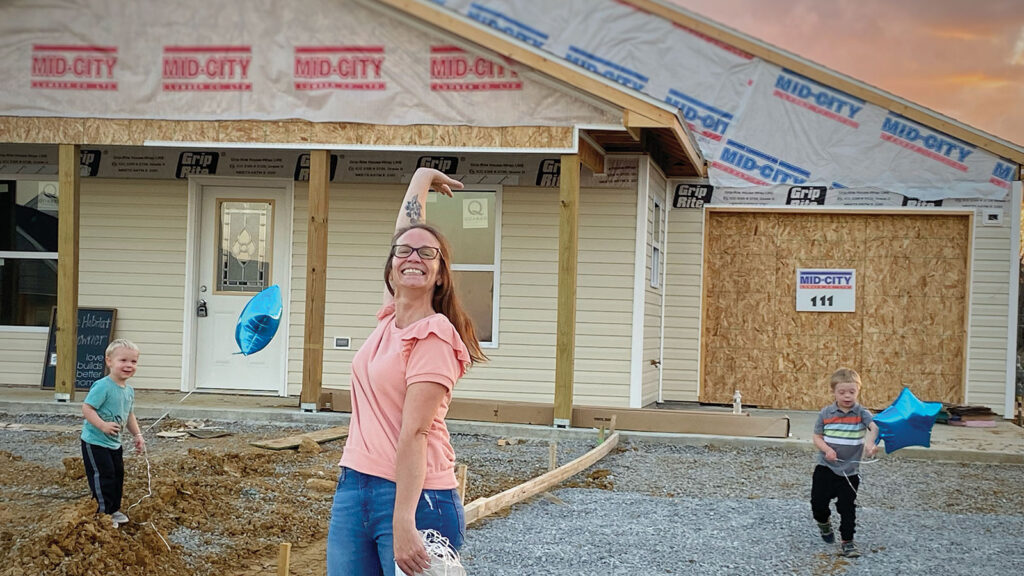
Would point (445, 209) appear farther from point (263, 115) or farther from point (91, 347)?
point (91, 347)

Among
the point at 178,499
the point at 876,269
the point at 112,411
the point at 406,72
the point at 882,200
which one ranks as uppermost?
the point at 406,72

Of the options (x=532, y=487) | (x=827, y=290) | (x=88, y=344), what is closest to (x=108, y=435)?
(x=532, y=487)

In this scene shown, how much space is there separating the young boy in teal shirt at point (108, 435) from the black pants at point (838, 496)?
13.5 ft

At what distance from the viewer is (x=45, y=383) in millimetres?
13039

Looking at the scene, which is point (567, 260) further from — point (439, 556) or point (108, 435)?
point (439, 556)

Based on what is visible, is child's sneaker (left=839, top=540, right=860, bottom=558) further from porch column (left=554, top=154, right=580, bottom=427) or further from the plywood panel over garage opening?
the plywood panel over garage opening

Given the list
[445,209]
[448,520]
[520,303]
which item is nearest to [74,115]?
[445,209]

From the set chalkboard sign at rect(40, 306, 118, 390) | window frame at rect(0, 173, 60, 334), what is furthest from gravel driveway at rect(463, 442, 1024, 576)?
window frame at rect(0, 173, 60, 334)

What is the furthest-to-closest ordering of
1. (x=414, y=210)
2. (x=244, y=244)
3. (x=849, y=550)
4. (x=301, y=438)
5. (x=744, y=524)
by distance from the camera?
(x=244, y=244)
(x=301, y=438)
(x=744, y=524)
(x=849, y=550)
(x=414, y=210)

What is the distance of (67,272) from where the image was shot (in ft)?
36.3

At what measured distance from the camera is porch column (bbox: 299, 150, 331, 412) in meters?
10.9

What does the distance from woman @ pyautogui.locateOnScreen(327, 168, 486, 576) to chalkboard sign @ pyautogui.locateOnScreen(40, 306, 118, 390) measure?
36.0ft

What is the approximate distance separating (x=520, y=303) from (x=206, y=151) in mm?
4357

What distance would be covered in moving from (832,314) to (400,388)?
11.7 m
